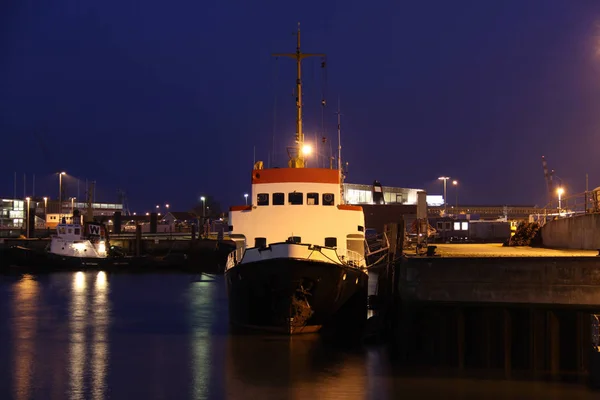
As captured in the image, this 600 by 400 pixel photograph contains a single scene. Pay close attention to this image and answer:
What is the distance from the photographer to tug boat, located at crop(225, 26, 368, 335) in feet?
78.0

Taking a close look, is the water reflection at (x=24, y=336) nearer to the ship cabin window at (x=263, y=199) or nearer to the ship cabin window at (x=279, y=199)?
the ship cabin window at (x=263, y=199)

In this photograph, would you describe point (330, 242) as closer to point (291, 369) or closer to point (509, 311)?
point (291, 369)

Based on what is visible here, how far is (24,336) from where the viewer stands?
1098 inches

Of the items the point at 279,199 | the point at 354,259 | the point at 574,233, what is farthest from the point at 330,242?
the point at 574,233


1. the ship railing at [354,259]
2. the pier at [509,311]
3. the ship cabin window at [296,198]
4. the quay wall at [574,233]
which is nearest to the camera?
the pier at [509,311]

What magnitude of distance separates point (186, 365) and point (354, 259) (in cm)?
793

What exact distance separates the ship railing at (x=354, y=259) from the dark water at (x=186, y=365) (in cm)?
322

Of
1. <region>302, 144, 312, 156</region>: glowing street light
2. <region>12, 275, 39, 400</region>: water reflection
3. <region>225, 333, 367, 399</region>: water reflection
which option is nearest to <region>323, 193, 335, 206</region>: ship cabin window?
<region>302, 144, 312, 156</region>: glowing street light

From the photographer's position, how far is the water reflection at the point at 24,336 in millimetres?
19969

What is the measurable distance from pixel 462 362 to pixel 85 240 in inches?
2200

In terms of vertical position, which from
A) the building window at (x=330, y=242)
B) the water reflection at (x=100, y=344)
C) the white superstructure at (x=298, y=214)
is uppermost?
the white superstructure at (x=298, y=214)

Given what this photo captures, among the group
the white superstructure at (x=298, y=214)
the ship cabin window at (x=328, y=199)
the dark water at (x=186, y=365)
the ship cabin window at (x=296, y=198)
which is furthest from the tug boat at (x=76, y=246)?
the ship cabin window at (x=328, y=199)

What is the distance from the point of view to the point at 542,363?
1848cm

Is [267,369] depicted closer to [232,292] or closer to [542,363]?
[232,292]
